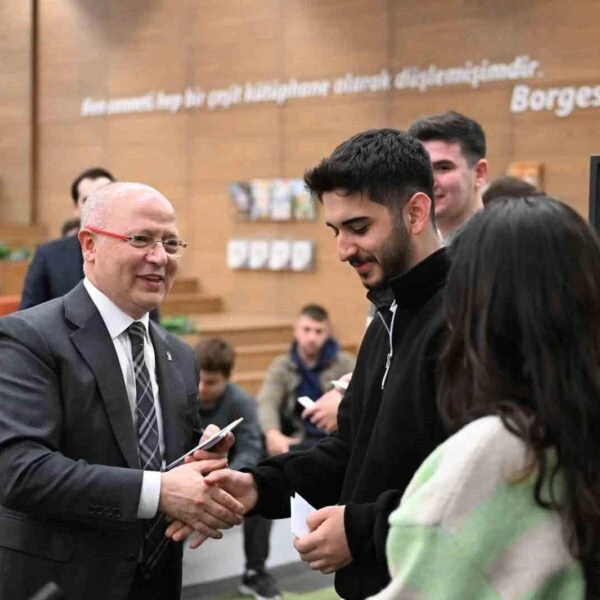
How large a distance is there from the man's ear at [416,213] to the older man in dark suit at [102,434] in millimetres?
700

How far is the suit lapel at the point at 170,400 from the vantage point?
106 inches

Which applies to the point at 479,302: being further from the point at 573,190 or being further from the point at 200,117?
the point at 200,117

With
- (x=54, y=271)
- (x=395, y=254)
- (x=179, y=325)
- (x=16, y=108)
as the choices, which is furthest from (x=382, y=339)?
(x=16, y=108)

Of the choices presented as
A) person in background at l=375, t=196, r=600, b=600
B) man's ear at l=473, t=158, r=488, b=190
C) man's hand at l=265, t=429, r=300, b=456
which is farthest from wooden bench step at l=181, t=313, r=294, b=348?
person in background at l=375, t=196, r=600, b=600

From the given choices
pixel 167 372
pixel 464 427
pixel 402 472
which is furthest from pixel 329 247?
pixel 464 427

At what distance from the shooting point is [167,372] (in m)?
2.76

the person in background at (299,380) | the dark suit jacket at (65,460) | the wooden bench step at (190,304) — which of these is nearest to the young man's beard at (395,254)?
the dark suit jacket at (65,460)

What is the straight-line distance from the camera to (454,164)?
3395 mm

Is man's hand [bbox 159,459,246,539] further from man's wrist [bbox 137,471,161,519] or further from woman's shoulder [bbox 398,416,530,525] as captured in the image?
woman's shoulder [bbox 398,416,530,525]

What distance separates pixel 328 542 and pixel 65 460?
66 centimetres

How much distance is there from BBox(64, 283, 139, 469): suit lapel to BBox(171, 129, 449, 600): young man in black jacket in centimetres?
50

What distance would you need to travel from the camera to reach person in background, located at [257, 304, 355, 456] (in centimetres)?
632

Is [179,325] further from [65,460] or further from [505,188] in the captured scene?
[65,460]

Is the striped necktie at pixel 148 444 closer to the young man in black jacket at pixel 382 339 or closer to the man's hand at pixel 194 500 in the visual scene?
the man's hand at pixel 194 500
